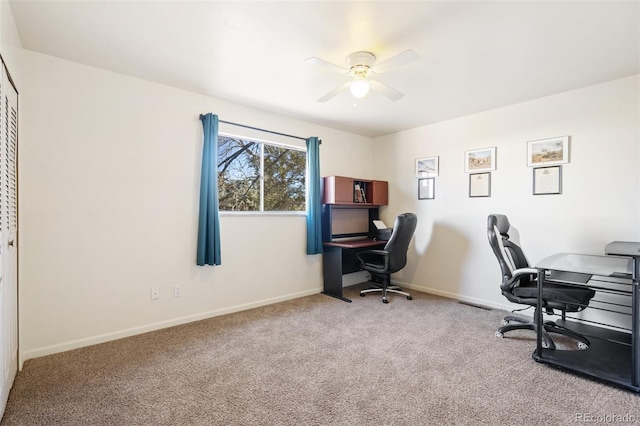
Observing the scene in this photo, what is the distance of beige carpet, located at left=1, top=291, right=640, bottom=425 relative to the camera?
1.70 m

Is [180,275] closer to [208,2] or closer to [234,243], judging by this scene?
[234,243]

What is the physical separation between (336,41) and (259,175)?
1.95 meters

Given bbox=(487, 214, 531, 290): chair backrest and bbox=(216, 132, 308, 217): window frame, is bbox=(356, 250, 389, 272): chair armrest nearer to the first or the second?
bbox=(216, 132, 308, 217): window frame

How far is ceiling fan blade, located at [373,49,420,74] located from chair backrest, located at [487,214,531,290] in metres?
1.59

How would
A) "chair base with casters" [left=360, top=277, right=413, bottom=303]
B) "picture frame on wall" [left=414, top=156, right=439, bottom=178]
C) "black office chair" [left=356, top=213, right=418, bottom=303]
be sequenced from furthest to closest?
"picture frame on wall" [left=414, top=156, right=439, bottom=178]
"chair base with casters" [left=360, top=277, right=413, bottom=303]
"black office chair" [left=356, top=213, right=418, bottom=303]

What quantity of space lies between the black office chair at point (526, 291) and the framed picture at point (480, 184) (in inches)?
33.1

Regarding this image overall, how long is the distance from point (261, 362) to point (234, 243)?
58.4 inches

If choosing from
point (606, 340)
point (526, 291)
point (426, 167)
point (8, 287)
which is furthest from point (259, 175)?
point (606, 340)

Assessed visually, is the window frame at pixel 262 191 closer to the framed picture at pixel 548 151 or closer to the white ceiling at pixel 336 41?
the white ceiling at pixel 336 41

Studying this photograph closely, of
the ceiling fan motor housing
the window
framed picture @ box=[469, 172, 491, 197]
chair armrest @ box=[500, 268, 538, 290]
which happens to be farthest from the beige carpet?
the ceiling fan motor housing

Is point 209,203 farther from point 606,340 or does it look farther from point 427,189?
point 606,340

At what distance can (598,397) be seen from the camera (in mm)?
1862


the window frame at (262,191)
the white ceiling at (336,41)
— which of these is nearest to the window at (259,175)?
the window frame at (262,191)

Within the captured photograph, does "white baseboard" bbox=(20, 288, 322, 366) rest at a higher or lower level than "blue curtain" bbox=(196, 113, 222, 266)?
lower
